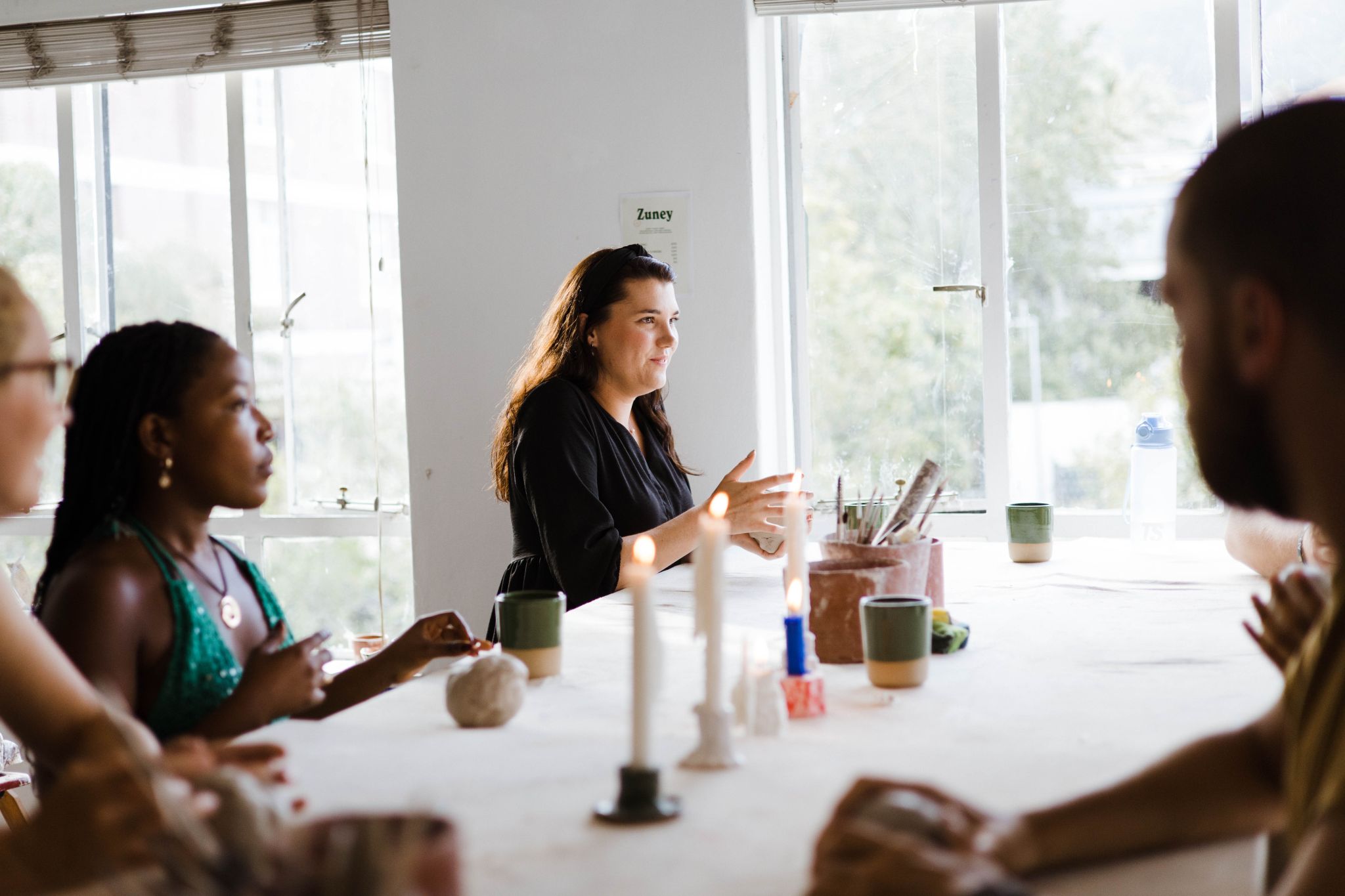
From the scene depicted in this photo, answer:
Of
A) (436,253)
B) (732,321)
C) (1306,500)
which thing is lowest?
(1306,500)

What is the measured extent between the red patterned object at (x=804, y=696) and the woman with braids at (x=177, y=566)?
1.77 ft

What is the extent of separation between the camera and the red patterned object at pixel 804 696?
122 centimetres

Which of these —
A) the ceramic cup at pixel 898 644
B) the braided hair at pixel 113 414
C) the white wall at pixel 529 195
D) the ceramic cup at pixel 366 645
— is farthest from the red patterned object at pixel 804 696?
the ceramic cup at pixel 366 645

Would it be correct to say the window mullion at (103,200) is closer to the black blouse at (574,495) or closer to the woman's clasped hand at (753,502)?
the black blouse at (574,495)

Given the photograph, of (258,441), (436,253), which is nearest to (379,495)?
(436,253)

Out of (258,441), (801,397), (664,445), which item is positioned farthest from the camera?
(801,397)

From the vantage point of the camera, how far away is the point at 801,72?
3273 mm

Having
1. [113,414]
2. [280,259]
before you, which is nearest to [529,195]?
[280,259]

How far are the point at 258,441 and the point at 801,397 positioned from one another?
78.0 inches

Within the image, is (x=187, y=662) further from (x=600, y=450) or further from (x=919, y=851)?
(x=600, y=450)

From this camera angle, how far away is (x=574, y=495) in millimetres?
2361

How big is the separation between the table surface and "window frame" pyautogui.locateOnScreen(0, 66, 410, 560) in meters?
1.99

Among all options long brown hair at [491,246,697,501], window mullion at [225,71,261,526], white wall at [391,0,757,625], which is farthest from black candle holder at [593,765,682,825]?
window mullion at [225,71,261,526]

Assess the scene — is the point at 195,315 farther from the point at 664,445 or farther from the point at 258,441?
the point at 258,441
